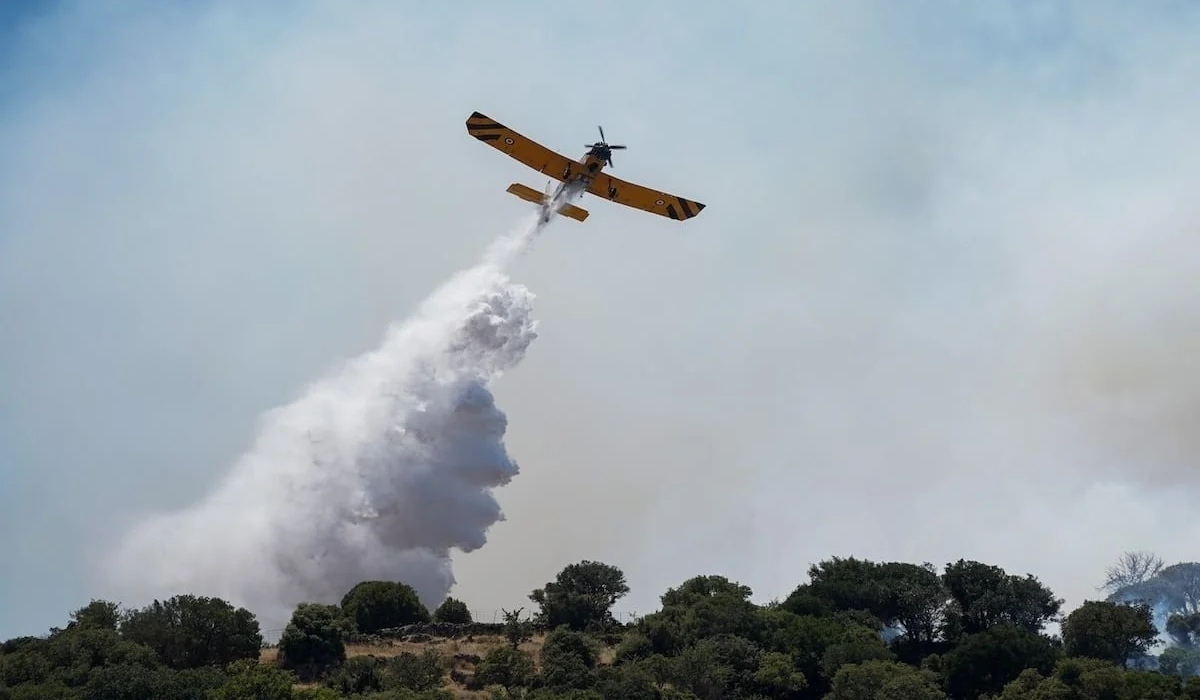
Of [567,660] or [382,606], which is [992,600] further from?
[382,606]

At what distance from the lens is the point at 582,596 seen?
91.9 m


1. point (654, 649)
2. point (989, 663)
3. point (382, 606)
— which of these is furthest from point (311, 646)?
point (989, 663)

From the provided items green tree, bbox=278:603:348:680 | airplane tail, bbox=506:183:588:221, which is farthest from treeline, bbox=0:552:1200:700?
airplane tail, bbox=506:183:588:221

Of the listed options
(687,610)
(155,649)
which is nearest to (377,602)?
(155,649)

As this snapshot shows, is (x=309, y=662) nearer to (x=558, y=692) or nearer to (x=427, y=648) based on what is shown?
(x=427, y=648)

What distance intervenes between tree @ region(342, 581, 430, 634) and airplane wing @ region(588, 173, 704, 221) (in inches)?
1288

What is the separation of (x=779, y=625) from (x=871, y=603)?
542 inches

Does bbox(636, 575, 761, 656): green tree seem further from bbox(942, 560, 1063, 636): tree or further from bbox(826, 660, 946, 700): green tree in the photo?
bbox(942, 560, 1063, 636): tree

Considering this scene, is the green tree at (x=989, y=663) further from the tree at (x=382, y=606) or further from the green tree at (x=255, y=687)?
the green tree at (x=255, y=687)

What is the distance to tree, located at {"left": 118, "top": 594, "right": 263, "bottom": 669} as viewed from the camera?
7438cm

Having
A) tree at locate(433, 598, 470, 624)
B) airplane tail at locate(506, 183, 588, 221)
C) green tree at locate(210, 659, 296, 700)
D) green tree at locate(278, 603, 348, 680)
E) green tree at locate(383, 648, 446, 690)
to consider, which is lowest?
green tree at locate(210, 659, 296, 700)

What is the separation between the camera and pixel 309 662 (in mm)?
75688

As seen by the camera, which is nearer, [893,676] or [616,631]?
[893,676]

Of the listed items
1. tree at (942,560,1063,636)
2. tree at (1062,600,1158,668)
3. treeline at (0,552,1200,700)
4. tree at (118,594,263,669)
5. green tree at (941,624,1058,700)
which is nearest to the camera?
treeline at (0,552,1200,700)
